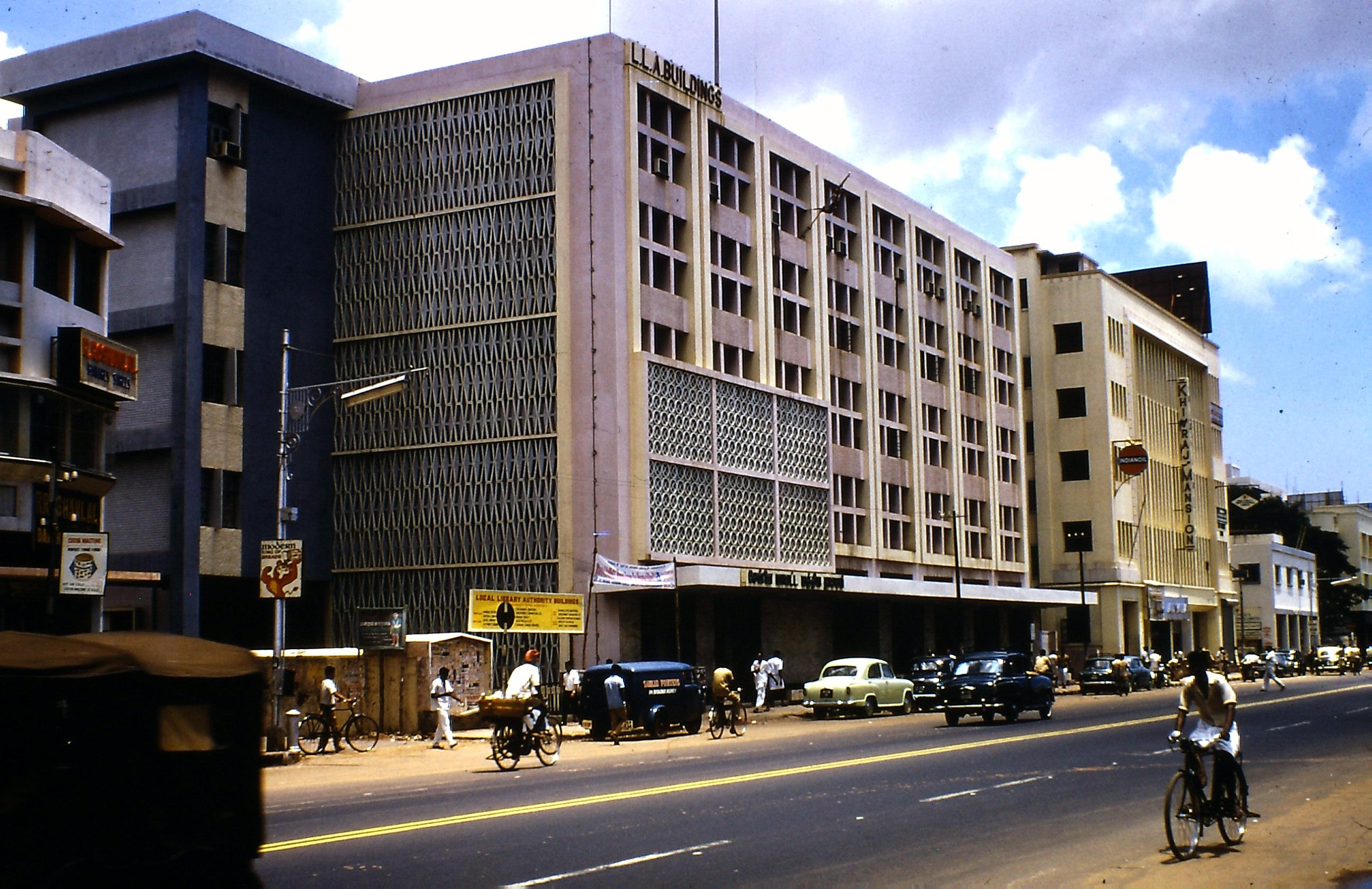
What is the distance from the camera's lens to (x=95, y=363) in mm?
32062

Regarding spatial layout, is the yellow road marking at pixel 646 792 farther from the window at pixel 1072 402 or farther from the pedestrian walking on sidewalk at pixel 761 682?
the window at pixel 1072 402

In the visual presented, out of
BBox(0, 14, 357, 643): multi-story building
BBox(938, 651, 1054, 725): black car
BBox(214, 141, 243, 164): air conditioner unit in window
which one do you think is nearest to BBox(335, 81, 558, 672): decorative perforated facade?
BBox(0, 14, 357, 643): multi-story building

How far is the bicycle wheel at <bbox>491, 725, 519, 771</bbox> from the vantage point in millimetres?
24547

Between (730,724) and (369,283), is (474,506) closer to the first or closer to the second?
(369,283)

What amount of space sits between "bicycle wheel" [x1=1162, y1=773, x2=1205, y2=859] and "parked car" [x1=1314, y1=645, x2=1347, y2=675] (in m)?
73.1

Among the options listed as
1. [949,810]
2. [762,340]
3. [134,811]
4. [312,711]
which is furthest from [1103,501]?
[134,811]

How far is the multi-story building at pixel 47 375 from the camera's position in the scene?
99.8ft

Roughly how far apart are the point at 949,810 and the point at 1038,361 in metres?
73.8

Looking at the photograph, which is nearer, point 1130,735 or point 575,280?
point 1130,735

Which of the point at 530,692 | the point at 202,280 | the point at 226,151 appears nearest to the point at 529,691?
the point at 530,692

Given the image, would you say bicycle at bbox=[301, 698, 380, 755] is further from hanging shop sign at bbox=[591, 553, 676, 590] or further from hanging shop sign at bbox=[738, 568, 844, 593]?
hanging shop sign at bbox=[738, 568, 844, 593]

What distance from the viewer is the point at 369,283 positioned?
50.8 m

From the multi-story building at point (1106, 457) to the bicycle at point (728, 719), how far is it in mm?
46574

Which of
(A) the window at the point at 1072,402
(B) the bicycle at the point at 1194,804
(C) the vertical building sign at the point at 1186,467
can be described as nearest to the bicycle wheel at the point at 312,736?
(B) the bicycle at the point at 1194,804
